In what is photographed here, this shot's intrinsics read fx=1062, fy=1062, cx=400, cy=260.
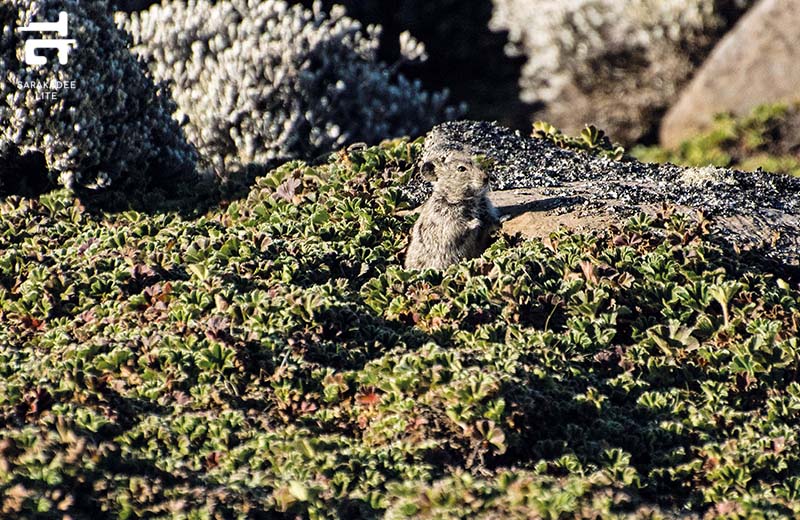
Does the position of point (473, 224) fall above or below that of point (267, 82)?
below

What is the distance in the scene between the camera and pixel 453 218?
7094mm

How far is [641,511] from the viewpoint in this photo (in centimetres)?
471

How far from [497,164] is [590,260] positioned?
172 cm

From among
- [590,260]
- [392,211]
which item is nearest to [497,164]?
[392,211]

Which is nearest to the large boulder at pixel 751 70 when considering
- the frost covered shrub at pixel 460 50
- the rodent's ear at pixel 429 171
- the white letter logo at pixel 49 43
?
the frost covered shrub at pixel 460 50

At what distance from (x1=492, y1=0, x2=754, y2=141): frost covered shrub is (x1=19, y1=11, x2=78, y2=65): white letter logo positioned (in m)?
10.9

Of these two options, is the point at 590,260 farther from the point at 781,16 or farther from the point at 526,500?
the point at 781,16

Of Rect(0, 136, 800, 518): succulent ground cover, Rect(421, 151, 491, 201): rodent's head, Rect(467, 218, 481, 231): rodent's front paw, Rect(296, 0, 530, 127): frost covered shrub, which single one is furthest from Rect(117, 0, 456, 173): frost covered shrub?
Rect(296, 0, 530, 127): frost covered shrub

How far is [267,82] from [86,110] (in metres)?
2.38

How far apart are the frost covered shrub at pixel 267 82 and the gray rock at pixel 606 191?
225 centimetres

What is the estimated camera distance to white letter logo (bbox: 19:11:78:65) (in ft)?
28.3

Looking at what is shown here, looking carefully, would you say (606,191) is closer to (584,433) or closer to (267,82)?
(584,433)

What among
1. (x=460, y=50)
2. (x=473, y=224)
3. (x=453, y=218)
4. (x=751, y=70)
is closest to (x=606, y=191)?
(x=473, y=224)

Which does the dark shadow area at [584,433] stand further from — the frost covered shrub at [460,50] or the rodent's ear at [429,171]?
the frost covered shrub at [460,50]
